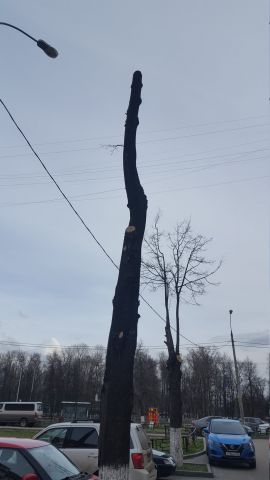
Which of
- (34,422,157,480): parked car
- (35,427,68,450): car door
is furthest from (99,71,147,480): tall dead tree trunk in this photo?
(35,427,68,450): car door

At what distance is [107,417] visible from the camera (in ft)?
19.8

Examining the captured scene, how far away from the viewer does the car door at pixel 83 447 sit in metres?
9.27

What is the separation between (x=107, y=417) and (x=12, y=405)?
42709mm

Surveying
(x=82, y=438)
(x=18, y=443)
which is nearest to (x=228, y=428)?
(x=82, y=438)

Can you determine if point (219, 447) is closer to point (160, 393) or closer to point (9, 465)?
point (9, 465)

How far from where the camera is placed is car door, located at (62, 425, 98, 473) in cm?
927

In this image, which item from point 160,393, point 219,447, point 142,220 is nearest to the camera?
point 142,220

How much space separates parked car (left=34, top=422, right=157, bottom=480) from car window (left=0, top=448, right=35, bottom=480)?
3547 millimetres

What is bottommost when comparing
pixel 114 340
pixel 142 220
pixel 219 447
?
pixel 219 447

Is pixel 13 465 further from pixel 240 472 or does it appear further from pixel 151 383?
pixel 151 383

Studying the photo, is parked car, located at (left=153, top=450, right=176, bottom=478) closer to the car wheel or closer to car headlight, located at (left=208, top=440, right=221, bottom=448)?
car headlight, located at (left=208, top=440, right=221, bottom=448)

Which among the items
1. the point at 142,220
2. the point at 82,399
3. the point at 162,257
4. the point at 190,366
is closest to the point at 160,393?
the point at 190,366

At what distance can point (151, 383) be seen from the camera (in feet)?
306

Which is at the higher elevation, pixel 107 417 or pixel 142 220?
pixel 142 220
